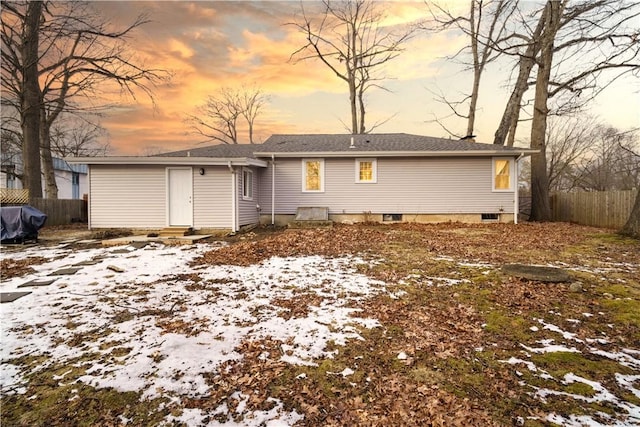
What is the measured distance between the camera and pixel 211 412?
98.9 inches

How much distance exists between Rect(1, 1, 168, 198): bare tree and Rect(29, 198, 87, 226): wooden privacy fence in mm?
4160

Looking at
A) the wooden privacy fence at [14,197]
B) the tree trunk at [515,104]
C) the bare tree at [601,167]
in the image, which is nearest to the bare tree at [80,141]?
the wooden privacy fence at [14,197]

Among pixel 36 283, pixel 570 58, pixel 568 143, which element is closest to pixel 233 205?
pixel 36 283

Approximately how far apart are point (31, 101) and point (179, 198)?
9.36 metres

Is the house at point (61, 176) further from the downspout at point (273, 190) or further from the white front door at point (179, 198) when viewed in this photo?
the downspout at point (273, 190)

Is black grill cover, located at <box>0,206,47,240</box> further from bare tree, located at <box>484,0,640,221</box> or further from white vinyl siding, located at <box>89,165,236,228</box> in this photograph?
bare tree, located at <box>484,0,640,221</box>

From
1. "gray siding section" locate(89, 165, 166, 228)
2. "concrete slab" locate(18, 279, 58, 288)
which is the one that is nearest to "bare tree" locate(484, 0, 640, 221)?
"concrete slab" locate(18, 279, 58, 288)

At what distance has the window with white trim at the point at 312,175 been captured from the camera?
1402 centimetres

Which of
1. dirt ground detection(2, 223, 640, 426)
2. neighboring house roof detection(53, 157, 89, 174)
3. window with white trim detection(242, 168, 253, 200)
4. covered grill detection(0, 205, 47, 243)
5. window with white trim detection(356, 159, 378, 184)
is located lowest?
dirt ground detection(2, 223, 640, 426)

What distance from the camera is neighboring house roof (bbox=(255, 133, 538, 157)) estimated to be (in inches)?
522

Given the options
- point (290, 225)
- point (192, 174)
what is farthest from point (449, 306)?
point (192, 174)

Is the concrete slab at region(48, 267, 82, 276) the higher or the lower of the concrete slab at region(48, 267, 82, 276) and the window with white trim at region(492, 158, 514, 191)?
the lower

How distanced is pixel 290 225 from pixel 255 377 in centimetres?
1016

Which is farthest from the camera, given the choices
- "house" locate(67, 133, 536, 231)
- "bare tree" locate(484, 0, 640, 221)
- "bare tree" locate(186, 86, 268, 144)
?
"bare tree" locate(186, 86, 268, 144)
